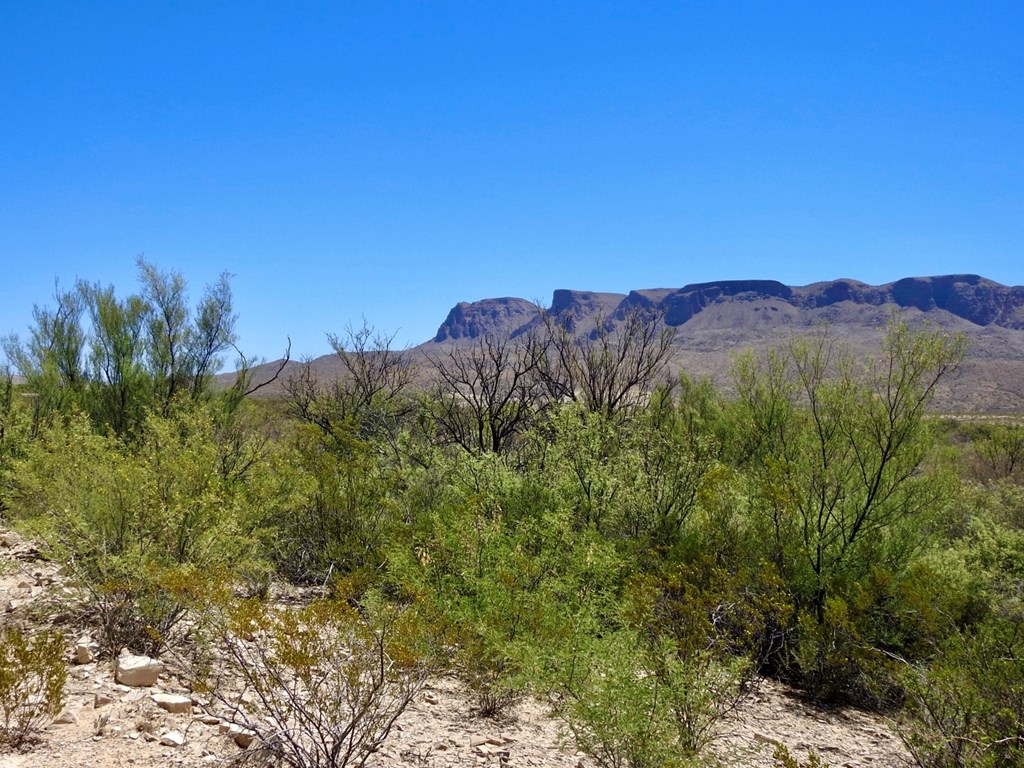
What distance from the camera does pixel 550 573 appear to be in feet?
23.3

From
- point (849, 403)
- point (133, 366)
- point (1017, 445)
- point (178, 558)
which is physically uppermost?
point (133, 366)

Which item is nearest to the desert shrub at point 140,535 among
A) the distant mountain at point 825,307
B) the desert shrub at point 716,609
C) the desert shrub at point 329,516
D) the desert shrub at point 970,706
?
the desert shrub at point 329,516

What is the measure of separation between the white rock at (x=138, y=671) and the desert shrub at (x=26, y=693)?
562mm

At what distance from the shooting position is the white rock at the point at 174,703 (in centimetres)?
488

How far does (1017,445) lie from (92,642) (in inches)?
1348

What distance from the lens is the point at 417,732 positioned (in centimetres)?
523

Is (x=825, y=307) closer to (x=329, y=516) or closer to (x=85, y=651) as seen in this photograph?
(x=329, y=516)

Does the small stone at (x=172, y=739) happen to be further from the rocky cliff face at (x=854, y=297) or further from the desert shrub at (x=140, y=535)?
the rocky cliff face at (x=854, y=297)

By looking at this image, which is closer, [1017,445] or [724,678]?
[724,678]

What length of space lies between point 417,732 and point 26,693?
2.74m

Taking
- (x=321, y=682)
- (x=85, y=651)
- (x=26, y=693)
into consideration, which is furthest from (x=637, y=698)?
(x=85, y=651)

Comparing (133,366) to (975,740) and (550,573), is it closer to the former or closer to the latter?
(550,573)

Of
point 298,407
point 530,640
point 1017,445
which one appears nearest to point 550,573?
point 530,640

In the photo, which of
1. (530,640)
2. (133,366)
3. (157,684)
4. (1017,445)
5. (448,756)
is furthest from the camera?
(1017,445)
